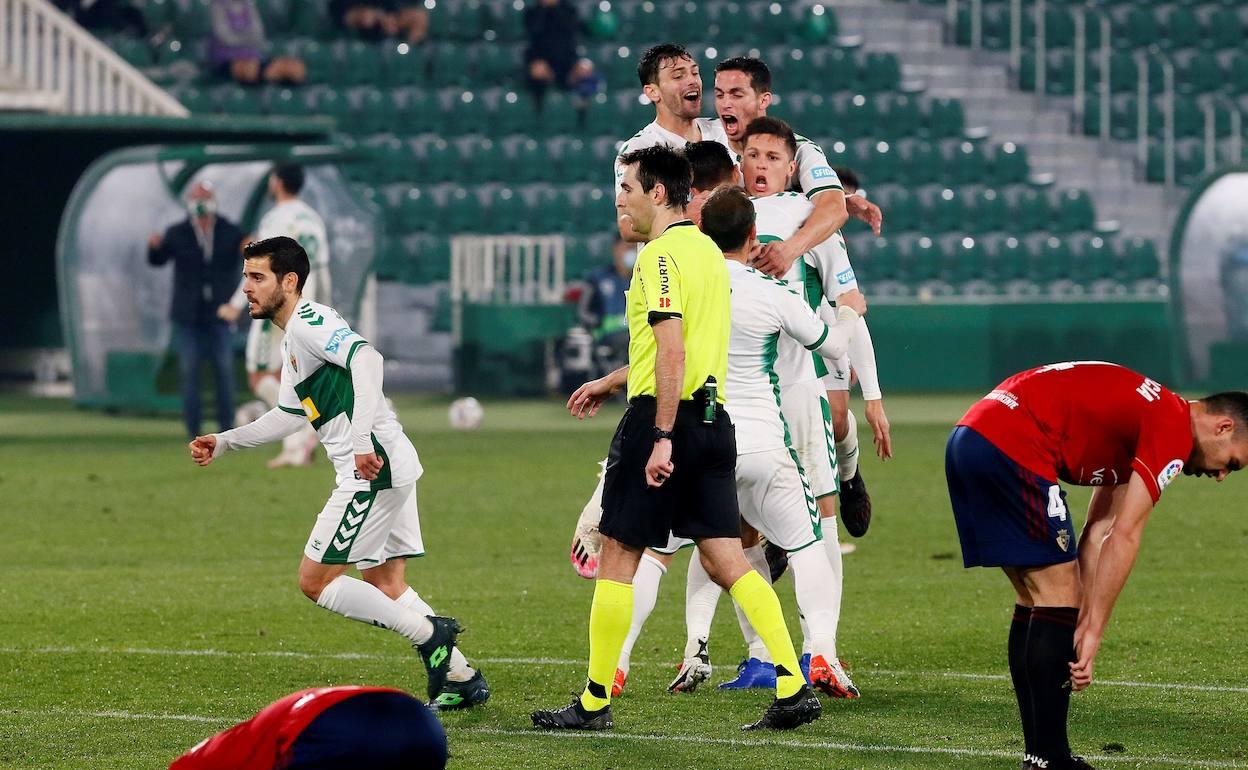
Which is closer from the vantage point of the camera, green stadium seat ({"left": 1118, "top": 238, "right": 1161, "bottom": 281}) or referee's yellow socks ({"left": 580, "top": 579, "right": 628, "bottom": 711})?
referee's yellow socks ({"left": 580, "top": 579, "right": 628, "bottom": 711})

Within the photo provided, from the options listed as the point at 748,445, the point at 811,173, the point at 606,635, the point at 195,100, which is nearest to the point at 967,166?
the point at 195,100

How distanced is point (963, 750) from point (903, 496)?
755 cm

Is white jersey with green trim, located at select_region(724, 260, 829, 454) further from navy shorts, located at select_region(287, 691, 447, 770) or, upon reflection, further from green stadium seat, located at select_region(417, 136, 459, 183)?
green stadium seat, located at select_region(417, 136, 459, 183)

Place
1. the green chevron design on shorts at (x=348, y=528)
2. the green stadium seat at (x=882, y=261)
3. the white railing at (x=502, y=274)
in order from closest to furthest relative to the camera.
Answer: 1. the green chevron design on shorts at (x=348, y=528)
2. the white railing at (x=502, y=274)
3. the green stadium seat at (x=882, y=261)

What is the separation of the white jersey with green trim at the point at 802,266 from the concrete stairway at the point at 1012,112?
20.4m

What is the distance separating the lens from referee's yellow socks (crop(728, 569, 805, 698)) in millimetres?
6133

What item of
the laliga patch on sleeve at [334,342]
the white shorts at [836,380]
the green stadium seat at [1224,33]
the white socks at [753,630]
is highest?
the green stadium seat at [1224,33]

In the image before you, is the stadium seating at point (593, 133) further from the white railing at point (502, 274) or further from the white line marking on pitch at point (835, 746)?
the white line marking on pitch at point (835, 746)

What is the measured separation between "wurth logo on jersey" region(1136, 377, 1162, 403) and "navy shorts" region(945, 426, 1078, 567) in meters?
Answer: 0.32

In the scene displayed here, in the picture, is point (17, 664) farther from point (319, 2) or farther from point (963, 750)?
point (319, 2)

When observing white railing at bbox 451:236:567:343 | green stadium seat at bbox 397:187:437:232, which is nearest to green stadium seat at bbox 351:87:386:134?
green stadium seat at bbox 397:187:437:232

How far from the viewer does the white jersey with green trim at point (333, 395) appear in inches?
263

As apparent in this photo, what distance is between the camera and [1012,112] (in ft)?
90.7

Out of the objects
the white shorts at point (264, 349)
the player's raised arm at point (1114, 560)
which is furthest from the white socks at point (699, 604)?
the white shorts at point (264, 349)
